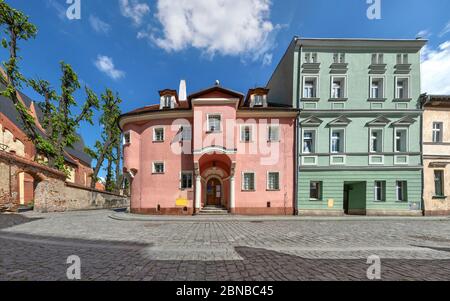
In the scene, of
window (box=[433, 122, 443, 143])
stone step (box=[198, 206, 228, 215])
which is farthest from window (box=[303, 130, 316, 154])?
window (box=[433, 122, 443, 143])

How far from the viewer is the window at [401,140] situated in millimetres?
14258

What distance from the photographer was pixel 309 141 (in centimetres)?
1474

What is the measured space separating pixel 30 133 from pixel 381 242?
24122 mm

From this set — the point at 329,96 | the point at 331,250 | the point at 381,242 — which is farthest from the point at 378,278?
the point at 329,96

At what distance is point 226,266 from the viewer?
14.1 feet

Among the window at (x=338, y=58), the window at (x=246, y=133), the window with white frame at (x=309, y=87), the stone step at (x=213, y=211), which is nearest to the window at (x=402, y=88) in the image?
the window at (x=338, y=58)

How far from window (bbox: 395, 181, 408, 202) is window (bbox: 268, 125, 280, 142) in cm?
928

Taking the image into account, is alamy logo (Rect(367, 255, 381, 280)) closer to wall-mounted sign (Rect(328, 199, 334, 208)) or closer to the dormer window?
wall-mounted sign (Rect(328, 199, 334, 208))

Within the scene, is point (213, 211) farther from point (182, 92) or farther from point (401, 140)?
point (401, 140)

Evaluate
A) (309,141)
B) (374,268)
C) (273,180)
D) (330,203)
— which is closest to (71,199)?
(273,180)

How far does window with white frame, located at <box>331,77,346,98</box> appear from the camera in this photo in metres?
14.8

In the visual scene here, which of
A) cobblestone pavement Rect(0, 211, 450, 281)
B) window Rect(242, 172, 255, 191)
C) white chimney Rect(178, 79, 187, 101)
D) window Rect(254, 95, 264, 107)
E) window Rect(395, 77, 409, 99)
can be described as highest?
white chimney Rect(178, 79, 187, 101)

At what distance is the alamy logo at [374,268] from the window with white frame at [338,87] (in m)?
12.8

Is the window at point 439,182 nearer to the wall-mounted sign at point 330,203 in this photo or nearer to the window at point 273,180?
the wall-mounted sign at point 330,203
